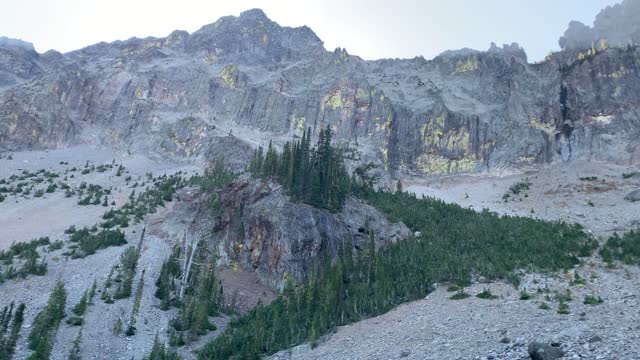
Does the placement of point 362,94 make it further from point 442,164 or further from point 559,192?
point 559,192

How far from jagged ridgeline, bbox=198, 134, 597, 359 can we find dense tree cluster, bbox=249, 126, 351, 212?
7.5 inches

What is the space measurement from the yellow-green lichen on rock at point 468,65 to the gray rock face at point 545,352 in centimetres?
14824

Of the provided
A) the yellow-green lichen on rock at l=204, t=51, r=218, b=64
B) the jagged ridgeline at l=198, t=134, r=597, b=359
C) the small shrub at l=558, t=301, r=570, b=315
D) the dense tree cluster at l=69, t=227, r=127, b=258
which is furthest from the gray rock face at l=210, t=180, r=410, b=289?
the yellow-green lichen on rock at l=204, t=51, r=218, b=64

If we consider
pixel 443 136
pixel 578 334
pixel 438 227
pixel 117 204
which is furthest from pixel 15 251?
pixel 443 136

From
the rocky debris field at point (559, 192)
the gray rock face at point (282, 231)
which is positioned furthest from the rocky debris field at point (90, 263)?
the rocky debris field at point (559, 192)

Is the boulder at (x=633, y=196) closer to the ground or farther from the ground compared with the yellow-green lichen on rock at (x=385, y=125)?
closer to the ground

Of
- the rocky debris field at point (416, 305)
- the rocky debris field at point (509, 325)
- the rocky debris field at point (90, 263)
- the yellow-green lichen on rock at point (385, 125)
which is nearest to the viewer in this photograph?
the rocky debris field at point (509, 325)

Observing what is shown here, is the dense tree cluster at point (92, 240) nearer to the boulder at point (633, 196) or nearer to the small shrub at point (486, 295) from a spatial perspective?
the small shrub at point (486, 295)

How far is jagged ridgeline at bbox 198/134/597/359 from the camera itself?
44.1m

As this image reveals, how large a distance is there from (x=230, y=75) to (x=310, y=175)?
96.9 m

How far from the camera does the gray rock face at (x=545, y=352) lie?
22.4 m

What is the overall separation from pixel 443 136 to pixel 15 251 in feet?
360

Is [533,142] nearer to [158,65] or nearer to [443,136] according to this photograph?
[443,136]

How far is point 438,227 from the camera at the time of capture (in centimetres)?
6906
